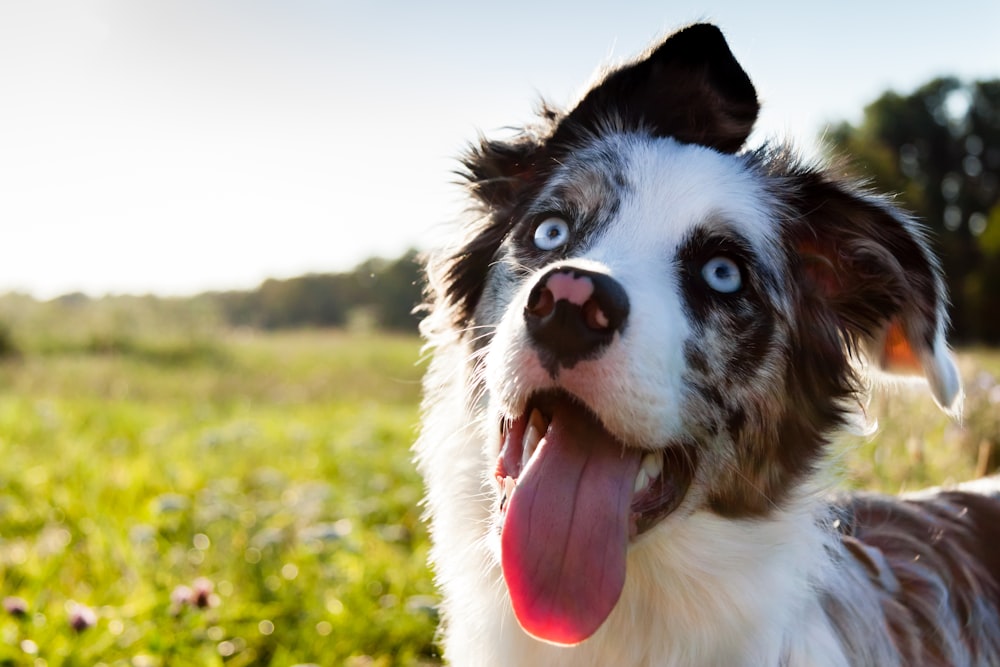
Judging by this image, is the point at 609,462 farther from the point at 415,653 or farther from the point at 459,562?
the point at 415,653

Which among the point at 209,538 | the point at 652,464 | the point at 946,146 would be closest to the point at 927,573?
the point at 652,464

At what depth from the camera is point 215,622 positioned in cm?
351

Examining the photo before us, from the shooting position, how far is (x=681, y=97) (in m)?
2.68

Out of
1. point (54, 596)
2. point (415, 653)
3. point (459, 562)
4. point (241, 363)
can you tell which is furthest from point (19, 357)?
point (459, 562)

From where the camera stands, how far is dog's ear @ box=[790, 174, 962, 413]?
242cm

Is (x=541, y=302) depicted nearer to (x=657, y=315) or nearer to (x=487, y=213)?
(x=657, y=315)

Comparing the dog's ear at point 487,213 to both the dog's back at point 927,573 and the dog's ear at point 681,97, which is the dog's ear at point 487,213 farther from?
the dog's back at point 927,573

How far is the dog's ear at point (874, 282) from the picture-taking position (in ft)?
7.94

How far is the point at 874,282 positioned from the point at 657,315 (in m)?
0.96

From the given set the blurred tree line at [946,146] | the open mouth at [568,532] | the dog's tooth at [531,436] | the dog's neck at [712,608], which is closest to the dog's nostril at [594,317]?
the open mouth at [568,532]

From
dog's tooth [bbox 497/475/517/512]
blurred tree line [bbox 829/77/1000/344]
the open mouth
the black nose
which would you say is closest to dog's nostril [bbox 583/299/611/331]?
the black nose

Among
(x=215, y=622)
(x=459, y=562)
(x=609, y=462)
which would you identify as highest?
(x=609, y=462)

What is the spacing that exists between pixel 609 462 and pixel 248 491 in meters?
4.96

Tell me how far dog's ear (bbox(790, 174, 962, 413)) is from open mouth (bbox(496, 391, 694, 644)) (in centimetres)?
86
